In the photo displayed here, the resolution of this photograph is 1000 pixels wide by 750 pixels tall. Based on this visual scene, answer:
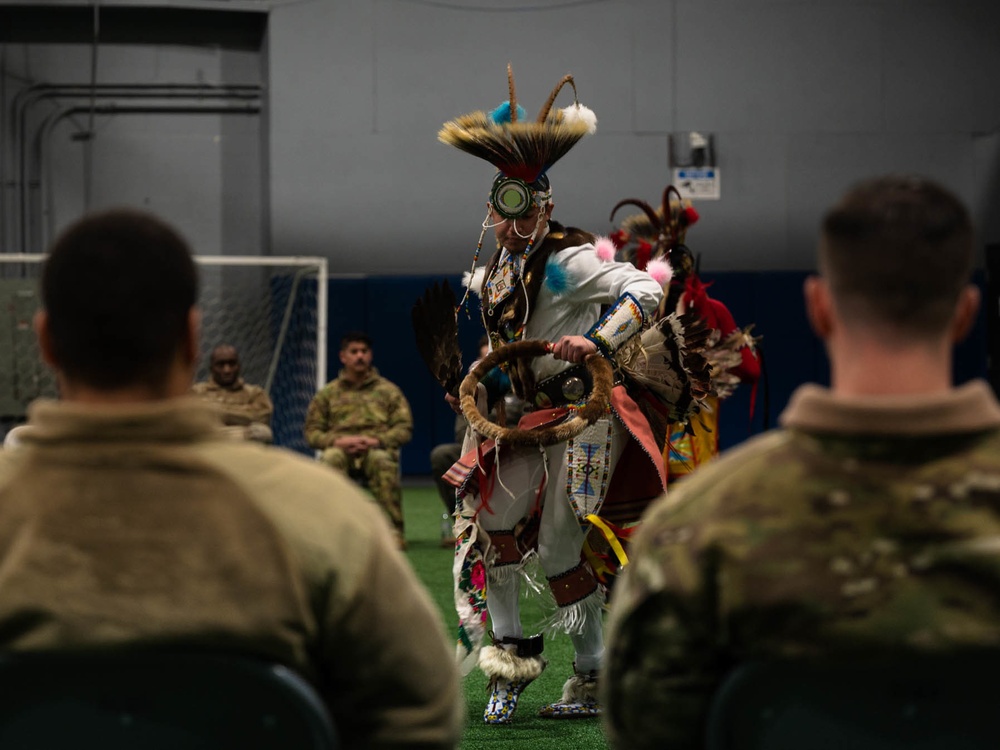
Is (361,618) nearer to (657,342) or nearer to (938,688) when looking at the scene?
(938,688)

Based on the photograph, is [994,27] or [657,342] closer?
[657,342]

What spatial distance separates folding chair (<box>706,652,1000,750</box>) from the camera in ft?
3.65

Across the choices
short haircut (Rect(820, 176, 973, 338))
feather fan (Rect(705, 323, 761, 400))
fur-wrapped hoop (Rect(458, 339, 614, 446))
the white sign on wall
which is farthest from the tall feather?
the white sign on wall

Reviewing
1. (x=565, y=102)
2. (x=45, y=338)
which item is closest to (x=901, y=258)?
(x=45, y=338)

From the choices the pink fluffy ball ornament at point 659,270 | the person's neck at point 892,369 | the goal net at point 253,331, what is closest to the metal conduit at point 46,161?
the goal net at point 253,331

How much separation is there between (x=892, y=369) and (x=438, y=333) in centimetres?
256

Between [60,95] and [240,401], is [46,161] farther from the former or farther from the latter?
[240,401]

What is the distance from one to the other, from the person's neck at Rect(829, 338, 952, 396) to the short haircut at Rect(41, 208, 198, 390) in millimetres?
603

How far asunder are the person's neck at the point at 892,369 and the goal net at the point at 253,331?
8057mm

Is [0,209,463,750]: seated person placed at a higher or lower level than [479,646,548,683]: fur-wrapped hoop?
higher

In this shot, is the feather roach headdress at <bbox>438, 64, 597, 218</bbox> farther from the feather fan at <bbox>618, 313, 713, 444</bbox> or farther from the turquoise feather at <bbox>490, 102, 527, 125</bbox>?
the feather fan at <bbox>618, 313, 713, 444</bbox>

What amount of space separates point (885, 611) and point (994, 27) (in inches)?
423

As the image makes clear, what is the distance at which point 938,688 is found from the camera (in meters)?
1.12

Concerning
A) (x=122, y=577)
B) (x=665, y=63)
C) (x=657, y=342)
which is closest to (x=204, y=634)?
(x=122, y=577)
